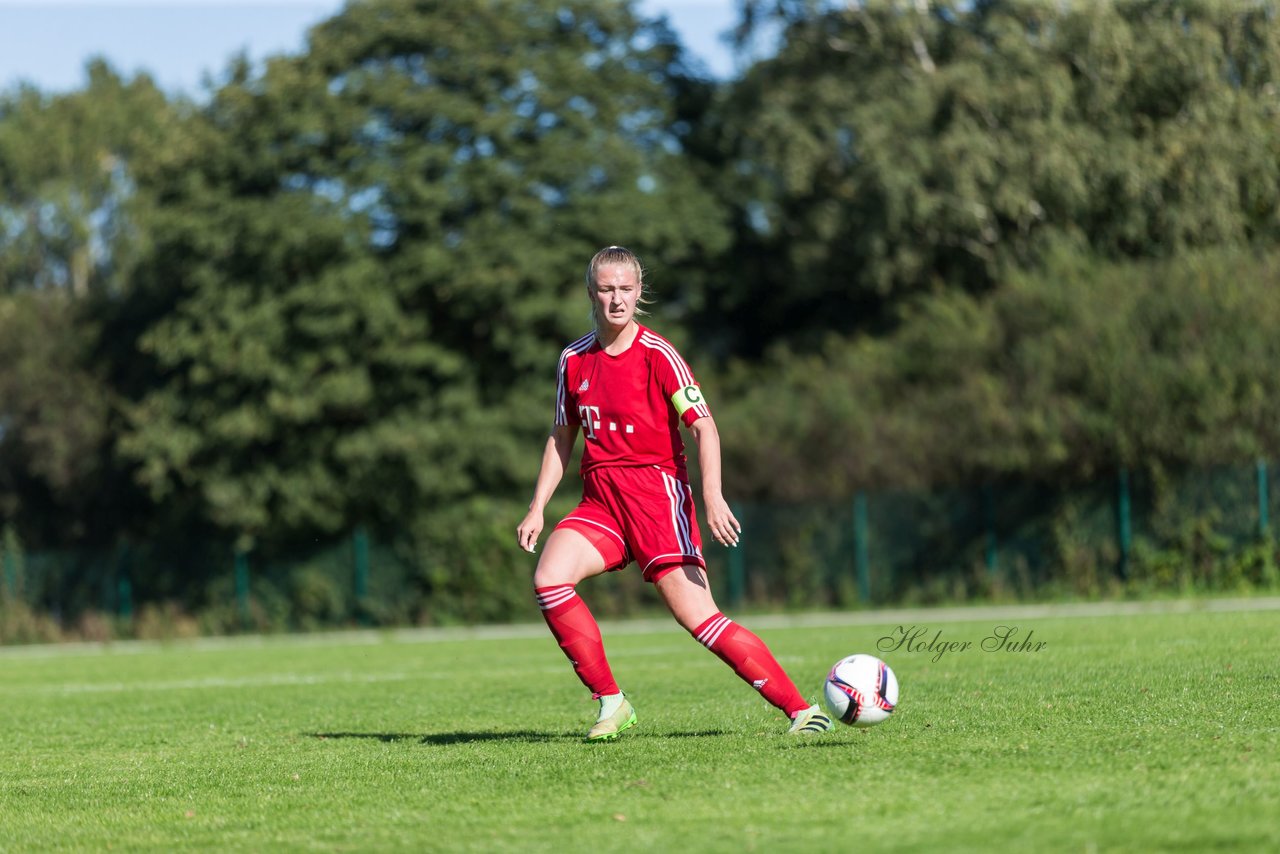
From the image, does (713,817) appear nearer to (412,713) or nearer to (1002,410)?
(412,713)

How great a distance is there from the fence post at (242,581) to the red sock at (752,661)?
26818mm

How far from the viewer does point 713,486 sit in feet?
23.2

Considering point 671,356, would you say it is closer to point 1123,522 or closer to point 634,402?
point 634,402

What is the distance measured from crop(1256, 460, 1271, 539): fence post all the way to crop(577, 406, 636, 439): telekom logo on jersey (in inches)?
776

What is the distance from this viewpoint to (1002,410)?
28.3 m

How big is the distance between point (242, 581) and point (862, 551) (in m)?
12.7

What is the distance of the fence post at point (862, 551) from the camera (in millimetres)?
28531

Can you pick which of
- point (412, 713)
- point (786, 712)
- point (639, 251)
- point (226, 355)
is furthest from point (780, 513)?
point (786, 712)

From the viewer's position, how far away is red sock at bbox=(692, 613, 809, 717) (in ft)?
23.5

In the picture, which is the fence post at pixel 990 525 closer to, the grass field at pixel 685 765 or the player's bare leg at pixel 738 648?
the grass field at pixel 685 765

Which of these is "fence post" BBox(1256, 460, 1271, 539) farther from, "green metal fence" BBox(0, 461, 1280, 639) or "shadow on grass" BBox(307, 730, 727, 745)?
"shadow on grass" BBox(307, 730, 727, 745)

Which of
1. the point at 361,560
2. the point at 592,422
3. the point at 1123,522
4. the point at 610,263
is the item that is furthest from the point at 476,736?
the point at 361,560

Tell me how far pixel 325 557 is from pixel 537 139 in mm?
9461
